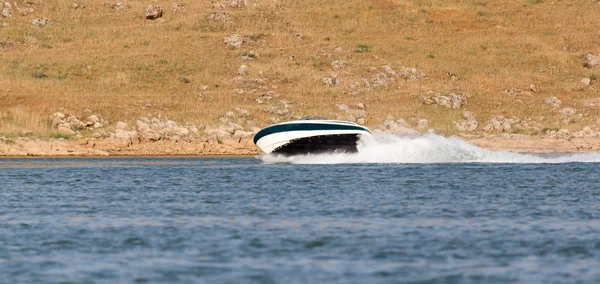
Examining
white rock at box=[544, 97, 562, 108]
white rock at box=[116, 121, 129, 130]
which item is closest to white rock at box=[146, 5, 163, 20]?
white rock at box=[116, 121, 129, 130]

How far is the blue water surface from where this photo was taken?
1836 centimetres

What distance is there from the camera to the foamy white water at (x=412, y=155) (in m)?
48.2

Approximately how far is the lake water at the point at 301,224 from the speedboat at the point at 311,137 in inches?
47.0

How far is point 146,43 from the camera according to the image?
84.3m

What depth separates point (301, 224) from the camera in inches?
989

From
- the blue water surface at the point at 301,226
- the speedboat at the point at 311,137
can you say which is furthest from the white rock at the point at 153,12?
the blue water surface at the point at 301,226

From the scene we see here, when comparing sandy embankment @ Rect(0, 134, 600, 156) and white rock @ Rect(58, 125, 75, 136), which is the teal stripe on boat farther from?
white rock @ Rect(58, 125, 75, 136)

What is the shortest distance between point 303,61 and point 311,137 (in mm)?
34671

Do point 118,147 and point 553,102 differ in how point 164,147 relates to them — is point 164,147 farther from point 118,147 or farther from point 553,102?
point 553,102

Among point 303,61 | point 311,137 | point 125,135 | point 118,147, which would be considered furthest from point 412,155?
point 303,61

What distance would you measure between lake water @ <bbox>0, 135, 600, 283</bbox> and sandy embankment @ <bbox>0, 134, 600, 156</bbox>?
10740 millimetres

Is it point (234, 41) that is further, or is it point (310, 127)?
point (234, 41)

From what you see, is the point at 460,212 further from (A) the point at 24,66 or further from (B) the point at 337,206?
(A) the point at 24,66

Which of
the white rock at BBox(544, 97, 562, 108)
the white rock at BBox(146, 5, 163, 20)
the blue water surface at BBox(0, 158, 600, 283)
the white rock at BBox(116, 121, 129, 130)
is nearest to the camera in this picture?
the blue water surface at BBox(0, 158, 600, 283)
